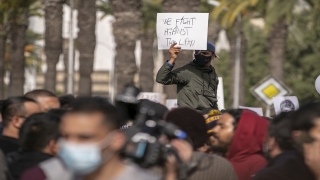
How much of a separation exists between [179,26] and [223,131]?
4.20 meters

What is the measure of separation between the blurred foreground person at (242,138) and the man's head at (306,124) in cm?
163

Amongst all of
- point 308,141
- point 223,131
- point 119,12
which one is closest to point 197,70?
point 223,131

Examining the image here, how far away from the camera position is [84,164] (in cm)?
439

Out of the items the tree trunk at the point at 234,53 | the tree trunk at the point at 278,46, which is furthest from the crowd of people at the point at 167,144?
the tree trunk at the point at 234,53

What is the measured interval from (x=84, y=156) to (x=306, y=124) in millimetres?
1373

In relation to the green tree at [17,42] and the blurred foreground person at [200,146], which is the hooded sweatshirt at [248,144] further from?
the green tree at [17,42]

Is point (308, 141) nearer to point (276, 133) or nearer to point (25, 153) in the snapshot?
point (276, 133)

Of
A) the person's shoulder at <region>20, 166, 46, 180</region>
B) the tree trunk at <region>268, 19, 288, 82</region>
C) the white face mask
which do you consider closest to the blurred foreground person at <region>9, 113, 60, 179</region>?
the person's shoulder at <region>20, 166, 46, 180</region>

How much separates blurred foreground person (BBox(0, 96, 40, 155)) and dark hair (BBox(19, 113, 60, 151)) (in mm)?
A: 1230

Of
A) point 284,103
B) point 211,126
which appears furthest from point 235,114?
point 284,103

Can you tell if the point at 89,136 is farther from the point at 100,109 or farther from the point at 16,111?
the point at 16,111

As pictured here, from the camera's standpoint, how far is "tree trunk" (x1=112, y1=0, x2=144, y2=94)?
88.3 ft

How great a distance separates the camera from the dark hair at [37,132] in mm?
6891

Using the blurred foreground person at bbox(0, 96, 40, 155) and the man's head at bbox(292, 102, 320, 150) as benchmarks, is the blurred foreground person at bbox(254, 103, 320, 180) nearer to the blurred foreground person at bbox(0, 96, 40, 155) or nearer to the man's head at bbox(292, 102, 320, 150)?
the man's head at bbox(292, 102, 320, 150)
